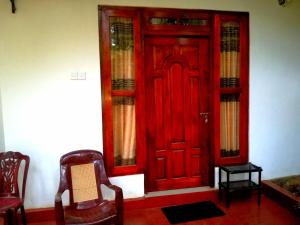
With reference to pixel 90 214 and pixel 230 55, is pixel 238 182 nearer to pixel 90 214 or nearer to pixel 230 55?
pixel 230 55

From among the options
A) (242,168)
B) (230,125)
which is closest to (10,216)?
(242,168)

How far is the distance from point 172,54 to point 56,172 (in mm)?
1972

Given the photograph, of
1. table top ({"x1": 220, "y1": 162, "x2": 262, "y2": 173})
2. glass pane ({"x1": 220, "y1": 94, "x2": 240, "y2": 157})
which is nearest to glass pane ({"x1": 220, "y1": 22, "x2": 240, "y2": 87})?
glass pane ({"x1": 220, "y1": 94, "x2": 240, "y2": 157})

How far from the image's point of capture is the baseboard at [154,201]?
3062 millimetres

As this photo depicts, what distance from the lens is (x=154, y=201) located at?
3375 millimetres

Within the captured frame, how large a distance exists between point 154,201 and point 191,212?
18.4 inches

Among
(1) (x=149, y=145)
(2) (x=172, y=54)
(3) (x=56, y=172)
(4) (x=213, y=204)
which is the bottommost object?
(4) (x=213, y=204)

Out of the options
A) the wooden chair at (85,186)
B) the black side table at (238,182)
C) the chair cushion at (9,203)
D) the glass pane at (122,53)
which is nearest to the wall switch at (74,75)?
the glass pane at (122,53)

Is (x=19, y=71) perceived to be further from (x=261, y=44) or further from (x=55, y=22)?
(x=261, y=44)

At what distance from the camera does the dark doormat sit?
3071 millimetres

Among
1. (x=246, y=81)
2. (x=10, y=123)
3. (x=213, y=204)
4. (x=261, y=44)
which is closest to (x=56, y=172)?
(x=10, y=123)

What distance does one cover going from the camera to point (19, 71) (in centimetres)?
297

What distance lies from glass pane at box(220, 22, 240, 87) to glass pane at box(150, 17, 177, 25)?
67 centimetres

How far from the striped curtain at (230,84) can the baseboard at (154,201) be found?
1.94ft
